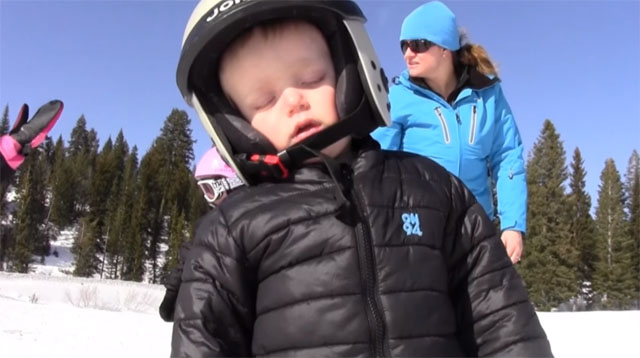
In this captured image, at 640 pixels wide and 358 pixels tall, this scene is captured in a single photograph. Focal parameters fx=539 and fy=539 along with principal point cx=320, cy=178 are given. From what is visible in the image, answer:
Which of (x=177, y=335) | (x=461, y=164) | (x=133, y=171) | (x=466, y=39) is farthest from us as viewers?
(x=133, y=171)

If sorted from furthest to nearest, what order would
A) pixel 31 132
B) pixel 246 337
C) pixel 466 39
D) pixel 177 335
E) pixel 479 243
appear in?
1. pixel 31 132
2. pixel 466 39
3. pixel 479 243
4. pixel 246 337
5. pixel 177 335

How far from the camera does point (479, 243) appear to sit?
178 cm

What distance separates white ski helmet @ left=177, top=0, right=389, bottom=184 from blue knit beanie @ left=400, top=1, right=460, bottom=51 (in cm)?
151

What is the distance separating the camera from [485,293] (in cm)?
172

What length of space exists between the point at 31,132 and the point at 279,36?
9.43 ft

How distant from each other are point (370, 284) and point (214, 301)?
0.46m

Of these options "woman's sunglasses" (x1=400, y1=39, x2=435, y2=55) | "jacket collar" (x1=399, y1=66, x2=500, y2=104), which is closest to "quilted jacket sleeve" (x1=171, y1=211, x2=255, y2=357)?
"jacket collar" (x1=399, y1=66, x2=500, y2=104)

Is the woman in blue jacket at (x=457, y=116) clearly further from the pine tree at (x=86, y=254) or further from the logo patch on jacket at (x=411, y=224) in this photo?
the pine tree at (x=86, y=254)

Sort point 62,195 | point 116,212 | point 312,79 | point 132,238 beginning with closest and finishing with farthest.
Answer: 1. point 312,79
2. point 132,238
3. point 116,212
4. point 62,195

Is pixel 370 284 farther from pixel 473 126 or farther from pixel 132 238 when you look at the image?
pixel 132 238

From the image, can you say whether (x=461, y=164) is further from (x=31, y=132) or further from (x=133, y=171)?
(x=133, y=171)

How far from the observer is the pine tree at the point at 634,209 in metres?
43.6

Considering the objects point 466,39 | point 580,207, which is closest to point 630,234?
point 580,207

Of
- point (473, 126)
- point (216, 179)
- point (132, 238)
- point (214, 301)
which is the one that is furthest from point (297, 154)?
point (132, 238)
